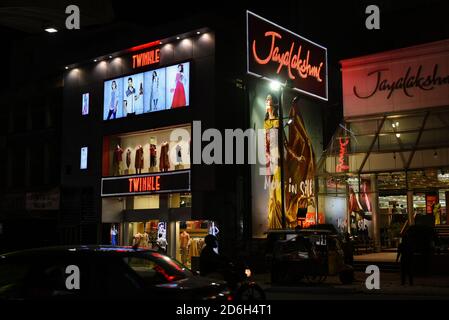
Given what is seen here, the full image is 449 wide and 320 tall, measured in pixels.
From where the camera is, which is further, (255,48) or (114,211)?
(114,211)

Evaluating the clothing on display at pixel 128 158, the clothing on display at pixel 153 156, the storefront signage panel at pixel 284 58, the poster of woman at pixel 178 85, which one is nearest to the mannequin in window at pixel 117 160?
the clothing on display at pixel 128 158

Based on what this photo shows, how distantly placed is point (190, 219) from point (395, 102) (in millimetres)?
13000

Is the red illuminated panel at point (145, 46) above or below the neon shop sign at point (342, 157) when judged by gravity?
above

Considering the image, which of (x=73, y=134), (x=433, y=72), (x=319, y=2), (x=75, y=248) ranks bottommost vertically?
(x=75, y=248)

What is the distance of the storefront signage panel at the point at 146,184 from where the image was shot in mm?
26220

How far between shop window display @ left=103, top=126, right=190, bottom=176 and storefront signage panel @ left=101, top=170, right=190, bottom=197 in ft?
2.79

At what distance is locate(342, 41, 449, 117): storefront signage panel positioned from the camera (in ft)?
96.8

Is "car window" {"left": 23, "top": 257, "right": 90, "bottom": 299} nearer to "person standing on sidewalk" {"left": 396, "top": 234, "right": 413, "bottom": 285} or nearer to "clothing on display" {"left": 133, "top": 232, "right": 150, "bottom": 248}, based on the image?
"person standing on sidewalk" {"left": 396, "top": 234, "right": 413, "bottom": 285}

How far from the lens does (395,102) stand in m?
30.6

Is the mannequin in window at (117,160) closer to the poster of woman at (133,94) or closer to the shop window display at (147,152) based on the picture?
the shop window display at (147,152)

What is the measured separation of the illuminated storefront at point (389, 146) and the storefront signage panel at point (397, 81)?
49 millimetres

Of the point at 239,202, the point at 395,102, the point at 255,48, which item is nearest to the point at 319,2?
the point at 395,102

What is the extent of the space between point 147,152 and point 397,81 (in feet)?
45.7
